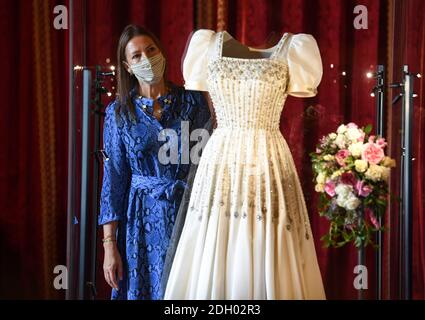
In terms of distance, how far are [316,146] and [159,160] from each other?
41 centimetres

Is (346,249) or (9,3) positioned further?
(9,3)

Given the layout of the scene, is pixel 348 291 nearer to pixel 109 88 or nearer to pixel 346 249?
pixel 346 249

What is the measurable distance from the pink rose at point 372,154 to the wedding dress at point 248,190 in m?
0.18

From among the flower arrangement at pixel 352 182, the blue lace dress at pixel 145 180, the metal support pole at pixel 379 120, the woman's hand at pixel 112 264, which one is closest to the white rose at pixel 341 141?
the flower arrangement at pixel 352 182

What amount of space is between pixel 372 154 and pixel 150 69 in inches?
23.3

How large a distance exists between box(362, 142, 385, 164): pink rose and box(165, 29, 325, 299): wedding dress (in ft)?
0.60

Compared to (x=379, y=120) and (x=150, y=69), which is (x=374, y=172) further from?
(x=150, y=69)

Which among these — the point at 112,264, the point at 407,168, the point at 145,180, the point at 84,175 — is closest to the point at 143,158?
the point at 145,180

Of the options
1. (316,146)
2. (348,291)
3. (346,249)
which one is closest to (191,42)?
(316,146)

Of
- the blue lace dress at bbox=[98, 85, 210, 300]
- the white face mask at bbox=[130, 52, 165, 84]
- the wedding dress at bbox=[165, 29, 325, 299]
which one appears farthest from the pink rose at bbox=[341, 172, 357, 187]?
the white face mask at bbox=[130, 52, 165, 84]

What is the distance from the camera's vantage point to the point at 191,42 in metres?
1.56

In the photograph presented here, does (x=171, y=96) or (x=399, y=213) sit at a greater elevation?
(x=171, y=96)

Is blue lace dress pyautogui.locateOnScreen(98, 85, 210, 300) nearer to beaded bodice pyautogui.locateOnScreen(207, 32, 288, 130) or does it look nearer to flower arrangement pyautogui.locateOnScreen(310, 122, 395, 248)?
beaded bodice pyautogui.locateOnScreen(207, 32, 288, 130)

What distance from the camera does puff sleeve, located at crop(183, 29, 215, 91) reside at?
1518 mm
